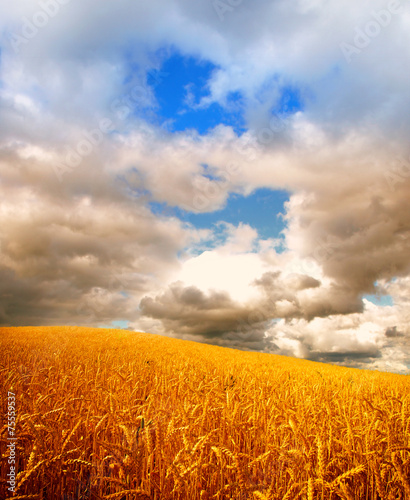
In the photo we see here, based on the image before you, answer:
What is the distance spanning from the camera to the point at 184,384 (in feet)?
20.2

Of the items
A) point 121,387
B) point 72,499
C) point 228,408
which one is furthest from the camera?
point 121,387

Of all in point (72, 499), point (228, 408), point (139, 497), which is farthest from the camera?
point (228, 408)

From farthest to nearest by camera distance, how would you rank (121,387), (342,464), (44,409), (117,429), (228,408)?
1. (121,387)
2. (44,409)
3. (228,408)
4. (117,429)
5. (342,464)

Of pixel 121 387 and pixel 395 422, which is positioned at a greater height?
pixel 121 387

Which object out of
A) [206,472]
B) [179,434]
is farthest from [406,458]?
[179,434]

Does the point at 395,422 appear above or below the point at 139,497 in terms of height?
below

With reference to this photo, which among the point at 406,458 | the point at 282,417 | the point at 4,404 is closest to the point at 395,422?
the point at 406,458

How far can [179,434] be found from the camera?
3.80 metres

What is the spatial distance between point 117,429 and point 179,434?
83cm

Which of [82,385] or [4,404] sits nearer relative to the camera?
[4,404]

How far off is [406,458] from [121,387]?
4698mm

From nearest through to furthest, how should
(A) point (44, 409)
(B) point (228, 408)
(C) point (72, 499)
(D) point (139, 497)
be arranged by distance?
(D) point (139, 497) < (C) point (72, 499) < (B) point (228, 408) < (A) point (44, 409)

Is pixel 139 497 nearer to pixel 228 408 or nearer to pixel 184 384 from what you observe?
A: pixel 228 408

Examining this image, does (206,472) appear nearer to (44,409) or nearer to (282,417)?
(282,417)
